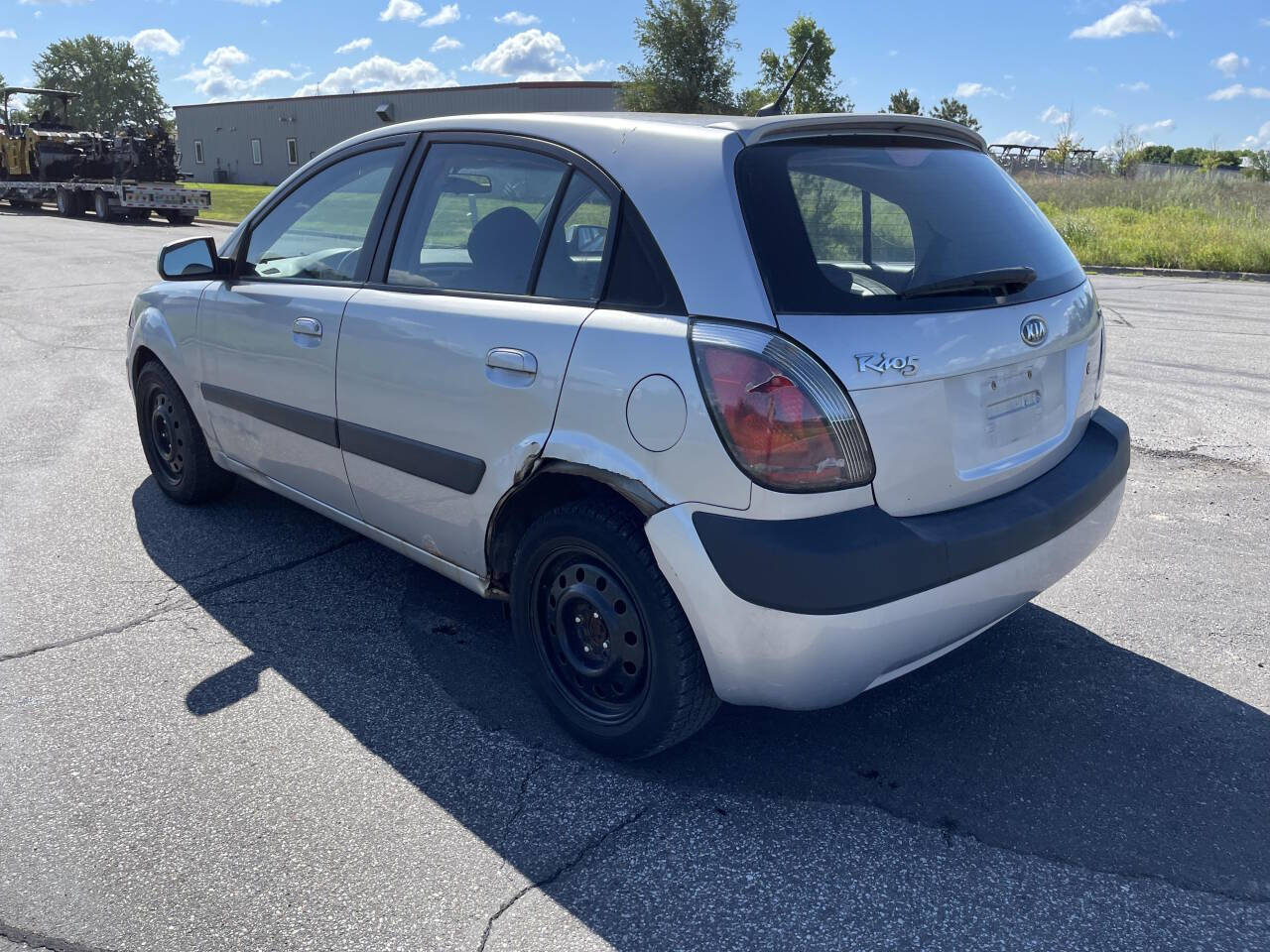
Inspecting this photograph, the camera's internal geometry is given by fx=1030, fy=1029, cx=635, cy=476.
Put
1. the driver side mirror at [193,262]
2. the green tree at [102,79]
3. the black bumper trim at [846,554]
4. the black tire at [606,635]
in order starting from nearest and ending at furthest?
the black bumper trim at [846,554], the black tire at [606,635], the driver side mirror at [193,262], the green tree at [102,79]

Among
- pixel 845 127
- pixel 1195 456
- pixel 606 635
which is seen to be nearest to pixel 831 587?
pixel 606 635

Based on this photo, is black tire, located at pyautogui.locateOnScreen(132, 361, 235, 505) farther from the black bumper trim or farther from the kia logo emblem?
the kia logo emblem

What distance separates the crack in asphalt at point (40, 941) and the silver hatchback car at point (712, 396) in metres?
1.32

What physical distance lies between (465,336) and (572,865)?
59.8 inches

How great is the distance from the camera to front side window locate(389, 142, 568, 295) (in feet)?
10.1

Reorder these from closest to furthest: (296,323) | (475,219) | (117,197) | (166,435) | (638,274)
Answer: (638,274) < (475,219) < (296,323) < (166,435) < (117,197)

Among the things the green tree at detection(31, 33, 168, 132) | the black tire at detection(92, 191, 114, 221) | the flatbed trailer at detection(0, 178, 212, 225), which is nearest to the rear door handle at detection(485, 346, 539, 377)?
the flatbed trailer at detection(0, 178, 212, 225)

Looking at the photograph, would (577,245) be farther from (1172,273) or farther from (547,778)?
(1172,273)

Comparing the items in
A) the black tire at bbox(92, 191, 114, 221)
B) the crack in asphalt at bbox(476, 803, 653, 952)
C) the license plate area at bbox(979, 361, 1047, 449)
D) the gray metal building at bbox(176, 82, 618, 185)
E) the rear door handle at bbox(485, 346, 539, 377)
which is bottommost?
the crack in asphalt at bbox(476, 803, 653, 952)

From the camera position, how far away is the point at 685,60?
135 ft

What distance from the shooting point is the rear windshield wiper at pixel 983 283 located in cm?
267

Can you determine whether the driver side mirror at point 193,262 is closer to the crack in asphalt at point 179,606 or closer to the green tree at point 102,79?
the crack in asphalt at point 179,606

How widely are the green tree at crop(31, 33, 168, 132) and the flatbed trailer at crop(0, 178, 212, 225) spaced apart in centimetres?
7279

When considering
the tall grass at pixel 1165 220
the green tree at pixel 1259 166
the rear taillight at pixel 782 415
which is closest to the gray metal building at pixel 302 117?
the tall grass at pixel 1165 220
